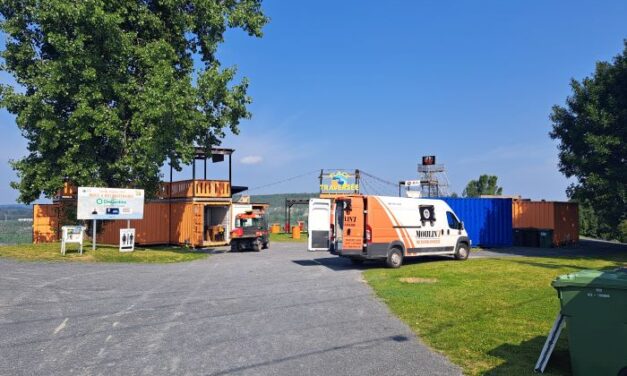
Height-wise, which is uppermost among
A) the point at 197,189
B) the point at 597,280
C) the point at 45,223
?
the point at 197,189

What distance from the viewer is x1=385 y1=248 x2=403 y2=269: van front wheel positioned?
17.7 meters

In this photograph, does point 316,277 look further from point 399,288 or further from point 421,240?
point 421,240

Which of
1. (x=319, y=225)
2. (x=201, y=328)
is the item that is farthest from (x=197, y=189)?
(x=201, y=328)

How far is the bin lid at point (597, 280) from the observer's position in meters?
5.53

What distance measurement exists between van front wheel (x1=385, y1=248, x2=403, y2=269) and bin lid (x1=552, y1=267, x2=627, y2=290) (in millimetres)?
11675

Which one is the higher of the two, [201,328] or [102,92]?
[102,92]

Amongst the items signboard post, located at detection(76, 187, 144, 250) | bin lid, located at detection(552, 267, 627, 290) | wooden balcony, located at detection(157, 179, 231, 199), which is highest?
wooden balcony, located at detection(157, 179, 231, 199)

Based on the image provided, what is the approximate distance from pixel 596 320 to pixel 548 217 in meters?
27.2

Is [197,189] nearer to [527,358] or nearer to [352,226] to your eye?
[352,226]

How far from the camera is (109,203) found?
2217 cm

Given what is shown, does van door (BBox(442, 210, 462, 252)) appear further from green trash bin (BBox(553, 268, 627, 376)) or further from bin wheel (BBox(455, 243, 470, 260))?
green trash bin (BBox(553, 268, 627, 376))

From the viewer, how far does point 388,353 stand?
6.95m

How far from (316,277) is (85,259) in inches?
394

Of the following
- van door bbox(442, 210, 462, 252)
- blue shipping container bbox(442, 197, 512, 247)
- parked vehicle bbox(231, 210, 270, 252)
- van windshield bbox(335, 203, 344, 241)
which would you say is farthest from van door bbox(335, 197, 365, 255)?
blue shipping container bbox(442, 197, 512, 247)
